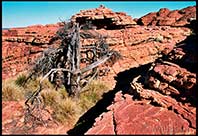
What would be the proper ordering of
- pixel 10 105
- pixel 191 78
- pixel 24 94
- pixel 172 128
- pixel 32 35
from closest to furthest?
pixel 172 128 → pixel 191 78 → pixel 10 105 → pixel 24 94 → pixel 32 35

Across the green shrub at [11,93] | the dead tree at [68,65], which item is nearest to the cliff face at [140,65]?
the dead tree at [68,65]

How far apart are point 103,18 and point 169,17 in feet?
18.9

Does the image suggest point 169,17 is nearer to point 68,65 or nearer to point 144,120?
point 68,65

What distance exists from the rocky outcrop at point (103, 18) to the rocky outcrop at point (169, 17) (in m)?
3.11

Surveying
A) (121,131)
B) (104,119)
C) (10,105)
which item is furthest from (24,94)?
(121,131)

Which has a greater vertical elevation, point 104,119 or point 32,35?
point 32,35

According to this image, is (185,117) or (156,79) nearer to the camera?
(185,117)

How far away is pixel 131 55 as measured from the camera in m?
16.4

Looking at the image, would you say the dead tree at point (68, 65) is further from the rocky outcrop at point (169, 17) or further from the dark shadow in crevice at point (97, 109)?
the rocky outcrop at point (169, 17)

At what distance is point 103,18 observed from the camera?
18.5 meters

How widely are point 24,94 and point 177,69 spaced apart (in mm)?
6414

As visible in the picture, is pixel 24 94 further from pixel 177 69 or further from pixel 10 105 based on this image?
pixel 177 69

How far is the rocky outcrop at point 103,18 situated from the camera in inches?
720

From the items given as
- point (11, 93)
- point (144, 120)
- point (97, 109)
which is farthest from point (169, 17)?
point (144, 120)
